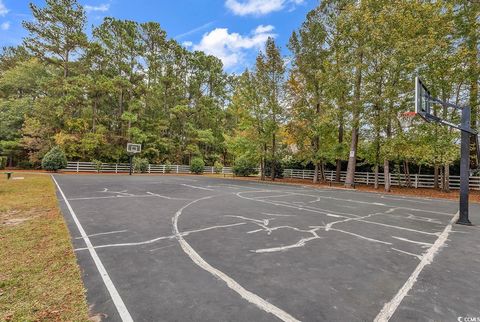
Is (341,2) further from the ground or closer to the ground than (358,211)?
further from the ground

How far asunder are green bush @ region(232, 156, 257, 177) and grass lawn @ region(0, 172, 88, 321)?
2109 centimetres

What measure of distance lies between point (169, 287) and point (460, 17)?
19892 mm

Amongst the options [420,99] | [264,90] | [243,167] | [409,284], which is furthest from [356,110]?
[409,284]

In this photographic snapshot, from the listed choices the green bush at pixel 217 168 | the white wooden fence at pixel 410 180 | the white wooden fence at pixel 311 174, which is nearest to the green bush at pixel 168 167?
the white wooden fence at pixel 311 174

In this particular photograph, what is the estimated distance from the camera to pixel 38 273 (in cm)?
312

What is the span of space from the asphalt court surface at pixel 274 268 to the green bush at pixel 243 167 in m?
19.7

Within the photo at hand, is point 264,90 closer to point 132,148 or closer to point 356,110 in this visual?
point 356,110

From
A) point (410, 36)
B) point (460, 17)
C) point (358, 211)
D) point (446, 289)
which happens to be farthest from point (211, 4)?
point (446, 289)

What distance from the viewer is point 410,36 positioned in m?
13.9

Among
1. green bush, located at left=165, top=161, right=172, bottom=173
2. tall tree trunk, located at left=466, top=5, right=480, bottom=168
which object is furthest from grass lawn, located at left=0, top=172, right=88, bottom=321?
green bush, located at left=165, top=161, right=172, bottom=173

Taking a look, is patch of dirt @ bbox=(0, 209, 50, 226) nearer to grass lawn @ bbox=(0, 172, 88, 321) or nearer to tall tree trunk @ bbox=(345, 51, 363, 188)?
grass lawn @ bbox=(0, 172, 88, 321)

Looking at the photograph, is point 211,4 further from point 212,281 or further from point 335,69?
point 212,281

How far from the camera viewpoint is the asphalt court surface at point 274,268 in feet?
8.11

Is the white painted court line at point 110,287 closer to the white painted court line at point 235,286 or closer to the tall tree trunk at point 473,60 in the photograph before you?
the white painted court line at point 235,286
